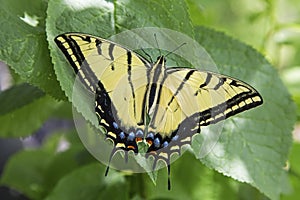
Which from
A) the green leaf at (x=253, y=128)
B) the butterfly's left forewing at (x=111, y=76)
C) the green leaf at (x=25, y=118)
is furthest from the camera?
the green leaf at (x=25, y=118)

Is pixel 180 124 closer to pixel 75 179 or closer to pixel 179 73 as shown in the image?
pixel 179 73

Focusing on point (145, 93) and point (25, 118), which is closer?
point (145, 93)

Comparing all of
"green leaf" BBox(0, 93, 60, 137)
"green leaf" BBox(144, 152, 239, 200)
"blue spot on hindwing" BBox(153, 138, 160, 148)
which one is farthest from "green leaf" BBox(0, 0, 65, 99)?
"green leaf" BBox(144, 152, 239, 200)

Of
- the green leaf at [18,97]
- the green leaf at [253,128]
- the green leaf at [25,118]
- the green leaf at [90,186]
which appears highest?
the green leaf at [253,128]

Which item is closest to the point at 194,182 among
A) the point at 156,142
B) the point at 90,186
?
the point at 90,186

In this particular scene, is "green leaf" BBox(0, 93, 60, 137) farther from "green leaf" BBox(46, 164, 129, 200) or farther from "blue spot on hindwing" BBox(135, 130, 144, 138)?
"blue spot on hindwing" BBox(135, 130, 144, 138)

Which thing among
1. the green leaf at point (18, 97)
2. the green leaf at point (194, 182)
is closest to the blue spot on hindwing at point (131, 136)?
the green leaf at point (18, 97)

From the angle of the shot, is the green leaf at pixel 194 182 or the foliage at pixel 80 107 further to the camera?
the green leaf at pixel 194 182

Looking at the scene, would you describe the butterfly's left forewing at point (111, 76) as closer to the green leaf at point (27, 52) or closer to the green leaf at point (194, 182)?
the green leaf at point (27, 52)

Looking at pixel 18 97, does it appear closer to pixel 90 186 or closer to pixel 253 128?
pixel 90 186
